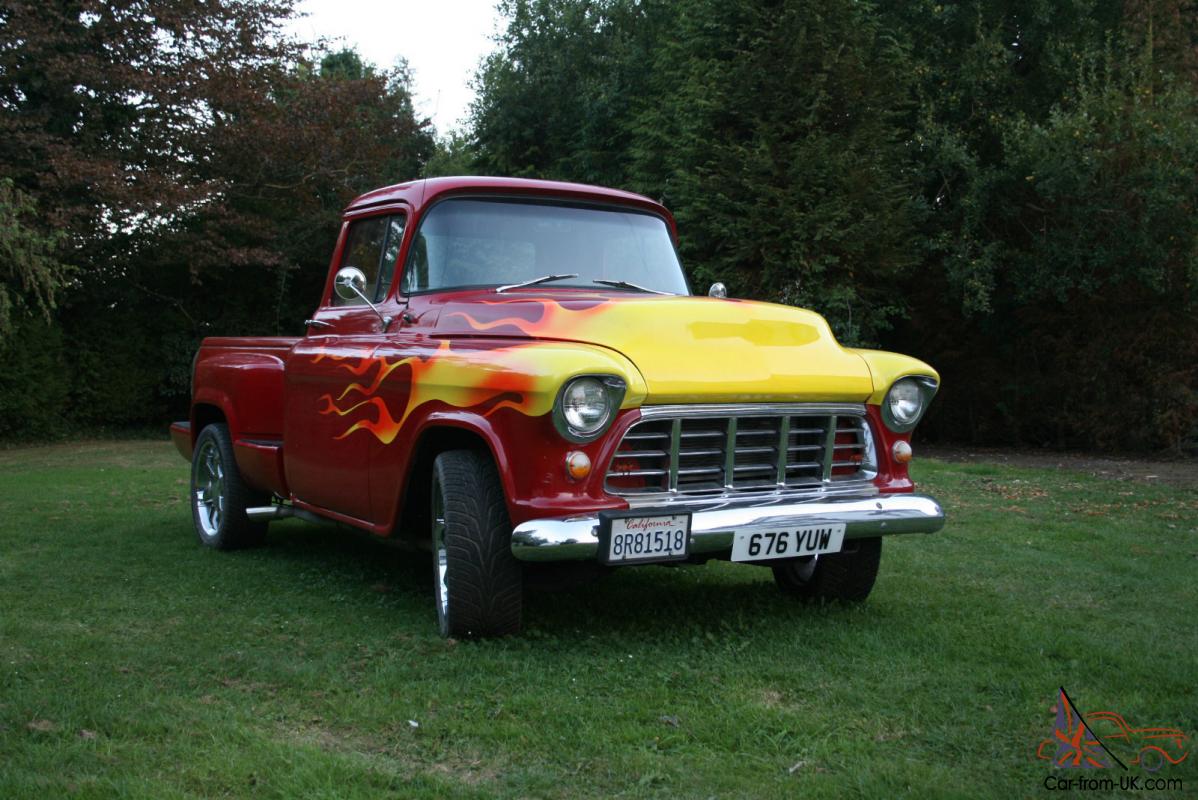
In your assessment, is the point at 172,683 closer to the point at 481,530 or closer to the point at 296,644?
the point at 296,644

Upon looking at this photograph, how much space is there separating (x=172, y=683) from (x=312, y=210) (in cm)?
1695

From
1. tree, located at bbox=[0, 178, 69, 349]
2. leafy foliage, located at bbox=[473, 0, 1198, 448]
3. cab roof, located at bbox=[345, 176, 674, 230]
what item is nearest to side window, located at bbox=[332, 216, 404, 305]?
cab roof, located at bbox=[345, 176, 674, 230]

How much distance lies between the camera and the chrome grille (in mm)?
4613

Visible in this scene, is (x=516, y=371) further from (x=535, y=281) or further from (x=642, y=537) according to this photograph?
(x=535, y=281)

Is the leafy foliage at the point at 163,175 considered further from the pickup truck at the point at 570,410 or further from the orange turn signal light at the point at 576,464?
the orange turn signal light at the point at 576,464

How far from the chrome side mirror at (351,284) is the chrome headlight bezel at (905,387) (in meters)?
2.62

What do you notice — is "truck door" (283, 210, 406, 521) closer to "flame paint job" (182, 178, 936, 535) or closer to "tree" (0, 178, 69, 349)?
"flame paint job" (182, 178, 936, 535)

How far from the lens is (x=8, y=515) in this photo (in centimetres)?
898

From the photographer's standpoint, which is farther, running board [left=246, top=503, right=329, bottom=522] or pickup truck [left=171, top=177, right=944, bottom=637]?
running board [left=246, top=503, right=329, bottom=522]

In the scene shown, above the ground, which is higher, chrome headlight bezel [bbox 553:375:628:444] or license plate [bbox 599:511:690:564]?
chrome headlight bezel [bbox 553:375:628:444]

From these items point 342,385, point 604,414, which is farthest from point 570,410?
point 342,385

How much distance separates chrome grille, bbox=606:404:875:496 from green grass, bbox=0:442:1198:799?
0.68m

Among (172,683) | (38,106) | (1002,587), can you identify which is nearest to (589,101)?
(38,106)

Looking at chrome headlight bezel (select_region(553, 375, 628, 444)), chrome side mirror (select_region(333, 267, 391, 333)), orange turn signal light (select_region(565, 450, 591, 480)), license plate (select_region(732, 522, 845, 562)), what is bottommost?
license plate (select_region(732, 522, 845, 562))
